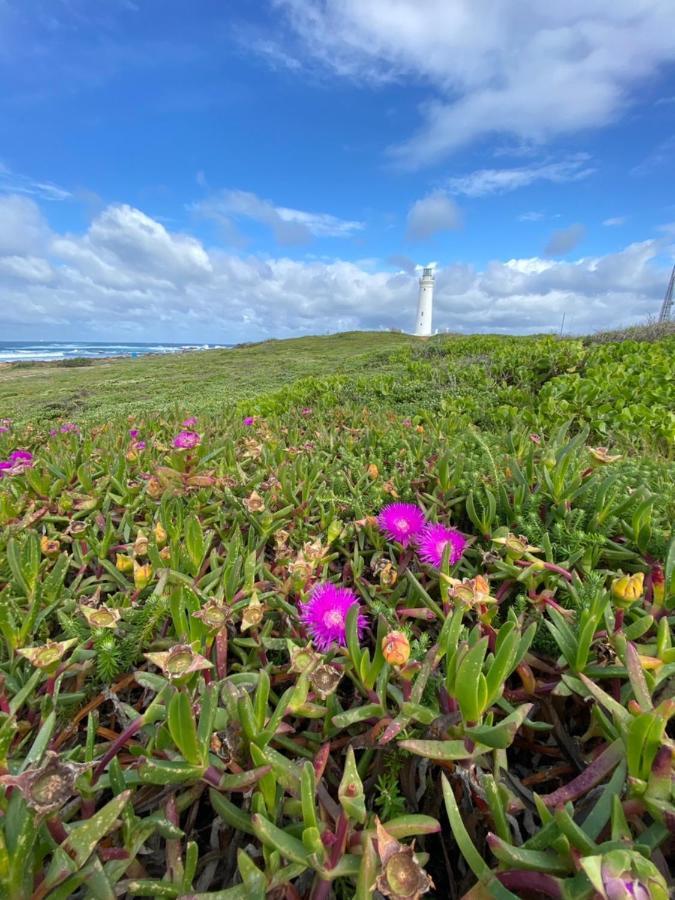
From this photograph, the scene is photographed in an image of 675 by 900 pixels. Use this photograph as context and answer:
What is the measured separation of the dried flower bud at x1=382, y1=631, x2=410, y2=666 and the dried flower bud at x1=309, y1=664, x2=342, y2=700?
0.35ft

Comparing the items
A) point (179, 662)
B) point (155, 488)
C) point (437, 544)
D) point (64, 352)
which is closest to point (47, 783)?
point (179, 662)

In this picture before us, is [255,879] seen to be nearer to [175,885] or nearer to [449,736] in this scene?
[175,885]

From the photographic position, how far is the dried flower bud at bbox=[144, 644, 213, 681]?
0.86 metres

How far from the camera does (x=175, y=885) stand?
0.72 meters

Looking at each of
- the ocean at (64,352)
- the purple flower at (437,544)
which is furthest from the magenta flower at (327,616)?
the ocean at (64,352)

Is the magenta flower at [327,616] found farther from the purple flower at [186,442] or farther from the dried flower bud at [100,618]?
the purple flower at [186,442]

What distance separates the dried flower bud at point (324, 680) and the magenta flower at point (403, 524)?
0.70 m

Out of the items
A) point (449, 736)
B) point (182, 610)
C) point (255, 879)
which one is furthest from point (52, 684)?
point (449, 736)

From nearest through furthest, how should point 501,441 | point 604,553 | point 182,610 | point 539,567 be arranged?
1. point 182,610
2. point 539,567
3. point 604,553
4. point 501,441

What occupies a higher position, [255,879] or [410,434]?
[410,434]

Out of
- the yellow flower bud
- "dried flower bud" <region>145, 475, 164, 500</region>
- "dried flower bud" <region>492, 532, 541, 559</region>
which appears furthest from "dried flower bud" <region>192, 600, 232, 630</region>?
"dried flower bud" <region>145, 475, 164, 500</region>

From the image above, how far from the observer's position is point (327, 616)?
1.17 meters

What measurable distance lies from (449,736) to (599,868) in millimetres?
336

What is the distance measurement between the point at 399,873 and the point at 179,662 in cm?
50
